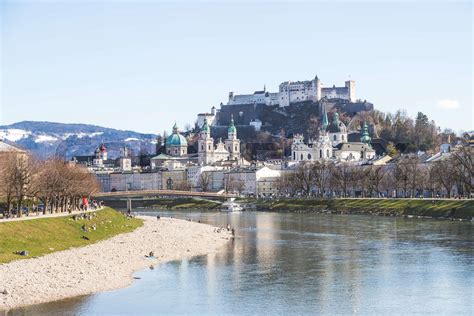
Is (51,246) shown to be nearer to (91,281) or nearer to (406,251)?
(91,281)

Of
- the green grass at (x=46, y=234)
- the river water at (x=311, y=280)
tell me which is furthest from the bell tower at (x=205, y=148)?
the river water at (x=311, y=280)

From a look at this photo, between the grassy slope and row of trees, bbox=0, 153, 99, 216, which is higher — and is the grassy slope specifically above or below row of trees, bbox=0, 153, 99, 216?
below

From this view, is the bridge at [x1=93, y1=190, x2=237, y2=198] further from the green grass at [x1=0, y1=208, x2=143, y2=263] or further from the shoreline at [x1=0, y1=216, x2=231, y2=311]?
the shoreline at [x1=0, y1=216, x2=231, y2=311]

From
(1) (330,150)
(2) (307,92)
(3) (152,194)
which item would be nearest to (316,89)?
(2) (307,92)

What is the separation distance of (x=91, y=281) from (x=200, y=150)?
435 feet

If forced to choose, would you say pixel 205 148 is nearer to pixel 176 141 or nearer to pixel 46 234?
pixel 176 141

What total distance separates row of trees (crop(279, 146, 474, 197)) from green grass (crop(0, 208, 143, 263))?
34977mm

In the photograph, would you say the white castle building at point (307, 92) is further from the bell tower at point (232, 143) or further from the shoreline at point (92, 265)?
the shoreline at point (92, 265)

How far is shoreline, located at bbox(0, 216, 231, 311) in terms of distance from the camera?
29484 millimetres

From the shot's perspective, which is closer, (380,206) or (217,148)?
(380,206)

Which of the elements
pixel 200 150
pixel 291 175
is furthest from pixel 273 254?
pixel 200 150

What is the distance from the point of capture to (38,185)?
56.3 meters

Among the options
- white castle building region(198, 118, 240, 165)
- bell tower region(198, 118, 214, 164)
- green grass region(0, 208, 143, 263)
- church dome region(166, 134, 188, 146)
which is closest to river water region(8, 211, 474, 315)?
green grass region(0, 208, 143, 263)

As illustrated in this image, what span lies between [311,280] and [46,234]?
13129 mm
